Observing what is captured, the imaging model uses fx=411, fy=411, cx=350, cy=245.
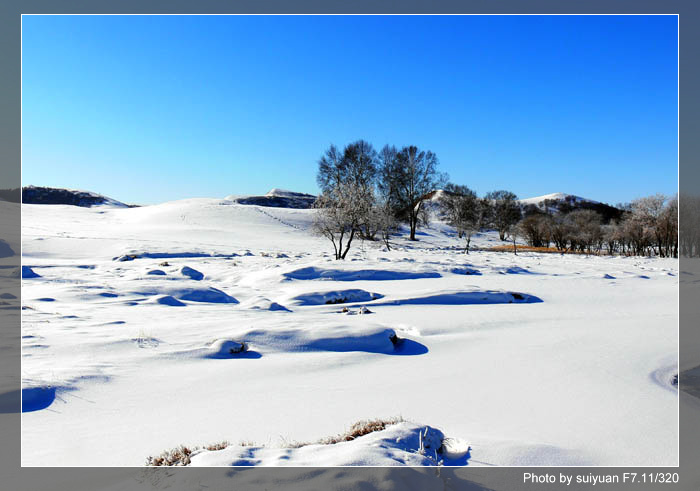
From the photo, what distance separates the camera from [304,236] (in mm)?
42406

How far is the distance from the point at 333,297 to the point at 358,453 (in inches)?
328

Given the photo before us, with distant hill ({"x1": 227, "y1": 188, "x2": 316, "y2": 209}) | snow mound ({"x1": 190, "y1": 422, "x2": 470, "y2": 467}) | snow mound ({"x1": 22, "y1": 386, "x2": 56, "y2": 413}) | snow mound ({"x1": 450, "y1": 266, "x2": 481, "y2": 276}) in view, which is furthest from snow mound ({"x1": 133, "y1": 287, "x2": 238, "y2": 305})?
distant hill ({"x1": 227, "y1": 188, "x2": 316, "y2": 209})

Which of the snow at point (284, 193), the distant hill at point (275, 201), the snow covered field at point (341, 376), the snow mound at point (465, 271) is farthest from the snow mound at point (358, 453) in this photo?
the snow at point (284, 193)

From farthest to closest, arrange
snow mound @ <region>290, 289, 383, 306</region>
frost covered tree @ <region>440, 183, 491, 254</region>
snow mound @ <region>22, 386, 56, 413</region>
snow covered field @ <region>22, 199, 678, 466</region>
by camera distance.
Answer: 1. frost covered tree @ <region>440, 183, 491, 254</region>
2. snow mound @ <region>290, 289, 383, 306</region>
3. snow mound @ <region>22, 386, 56, 413</region>
4. snow covered field @ <region>22, 199, 678, 466</region>

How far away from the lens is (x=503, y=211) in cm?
6538

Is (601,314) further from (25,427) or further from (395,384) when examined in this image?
(25,427)

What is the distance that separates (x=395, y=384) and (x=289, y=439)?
6.16 feet

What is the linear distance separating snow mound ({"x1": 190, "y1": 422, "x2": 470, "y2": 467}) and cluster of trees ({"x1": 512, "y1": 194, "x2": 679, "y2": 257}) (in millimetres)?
38657

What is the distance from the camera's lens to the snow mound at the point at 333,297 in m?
11.0

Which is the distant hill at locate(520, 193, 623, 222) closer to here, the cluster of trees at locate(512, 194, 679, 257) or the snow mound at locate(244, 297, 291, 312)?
the cluster of trees at locate(512, 194, 679, 257)

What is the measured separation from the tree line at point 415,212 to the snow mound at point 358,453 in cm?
2017

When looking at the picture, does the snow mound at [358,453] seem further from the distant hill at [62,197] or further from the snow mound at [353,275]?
the distant hill at [62,197]

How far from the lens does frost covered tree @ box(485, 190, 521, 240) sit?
65.0m

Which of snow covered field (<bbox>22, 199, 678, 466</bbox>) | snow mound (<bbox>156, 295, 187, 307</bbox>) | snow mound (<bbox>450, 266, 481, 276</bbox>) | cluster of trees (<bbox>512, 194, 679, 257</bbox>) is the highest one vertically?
cluster of trees (<bbox>512, 194, 679, 257</bbox>)
